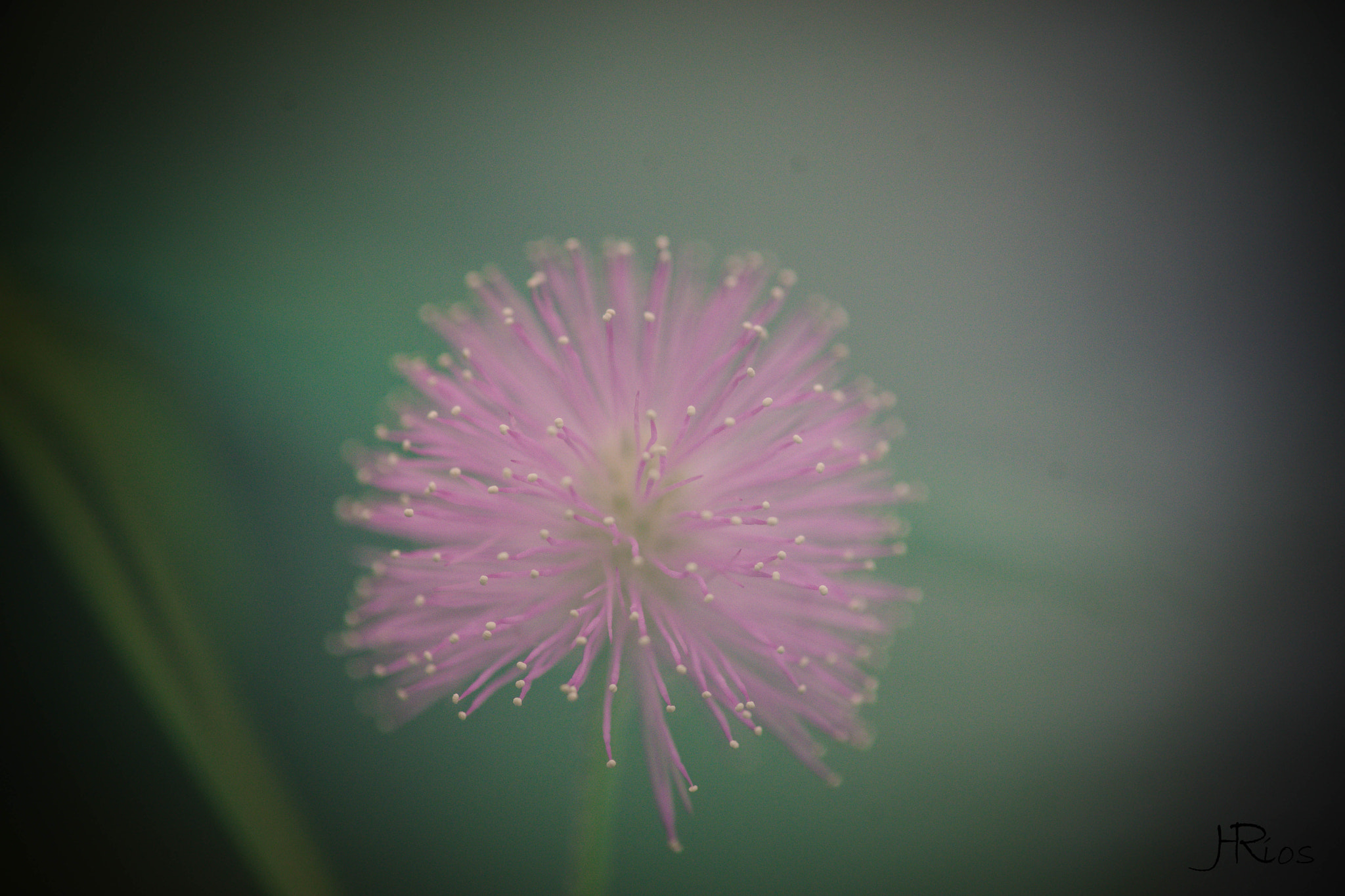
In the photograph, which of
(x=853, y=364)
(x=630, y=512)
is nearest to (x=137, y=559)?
(x=630, y=512)

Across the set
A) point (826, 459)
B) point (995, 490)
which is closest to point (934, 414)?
point (995, 490)

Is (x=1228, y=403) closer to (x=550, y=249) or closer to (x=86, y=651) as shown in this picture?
(x=550, y=249)

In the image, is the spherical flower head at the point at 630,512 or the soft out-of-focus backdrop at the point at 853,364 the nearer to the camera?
the spherical flower head at the point at 630,512

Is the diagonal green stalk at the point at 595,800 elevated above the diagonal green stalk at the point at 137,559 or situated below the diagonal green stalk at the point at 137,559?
below

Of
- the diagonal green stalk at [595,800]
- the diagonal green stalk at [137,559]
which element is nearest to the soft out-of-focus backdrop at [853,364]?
the diagonal green stalk at [137,559]

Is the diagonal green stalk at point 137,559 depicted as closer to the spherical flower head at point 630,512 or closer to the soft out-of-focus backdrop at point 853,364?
the soft out-of-focus backdrop at point 853,364

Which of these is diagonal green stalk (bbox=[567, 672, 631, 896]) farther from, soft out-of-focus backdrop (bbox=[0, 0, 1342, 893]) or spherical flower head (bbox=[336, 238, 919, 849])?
Result: soft out-of-focus backdrop (bbox=[0, 0, 1342, 893])
